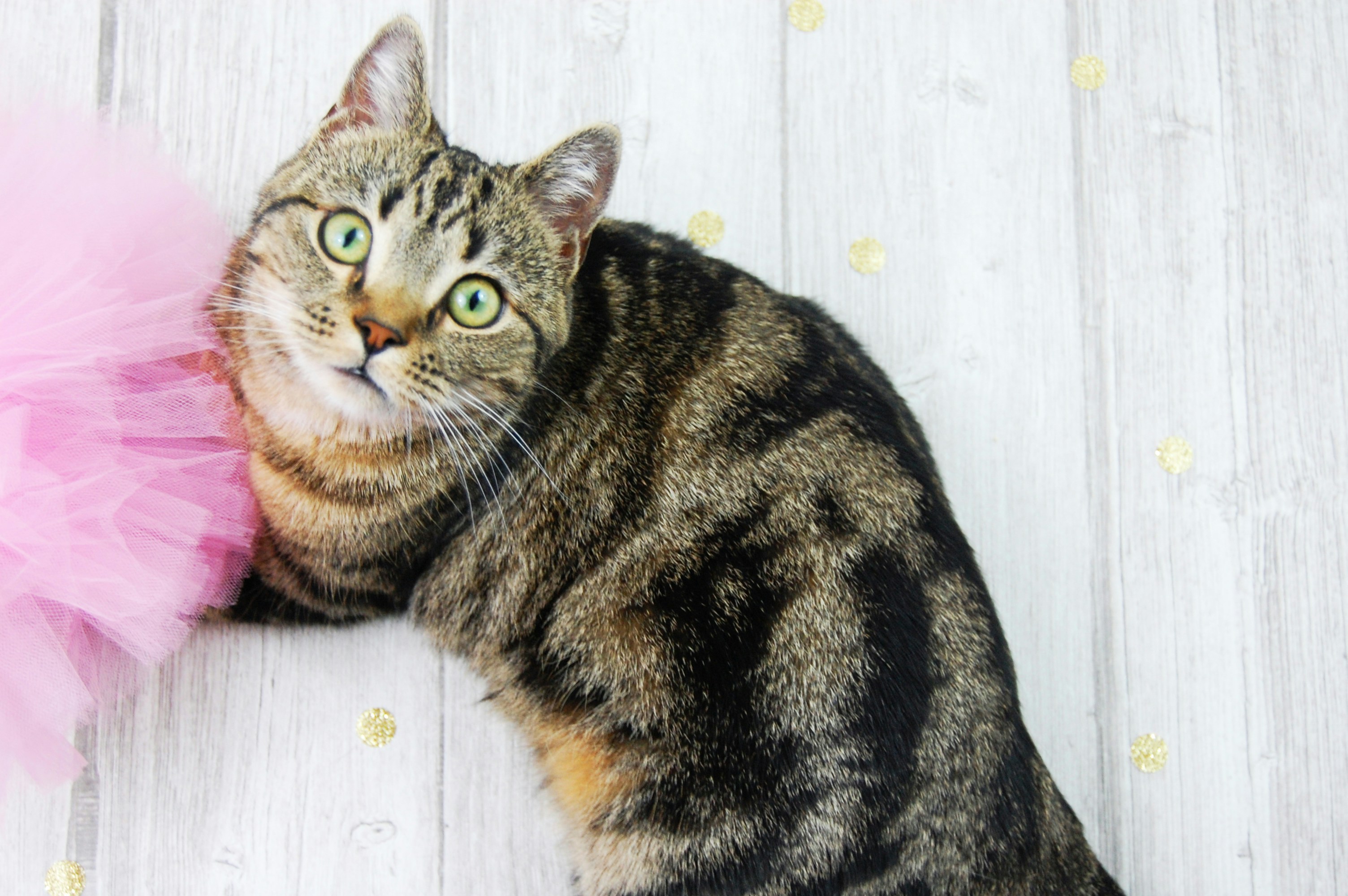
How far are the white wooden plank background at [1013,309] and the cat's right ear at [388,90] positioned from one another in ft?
1.07

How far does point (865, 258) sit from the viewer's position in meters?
1.36

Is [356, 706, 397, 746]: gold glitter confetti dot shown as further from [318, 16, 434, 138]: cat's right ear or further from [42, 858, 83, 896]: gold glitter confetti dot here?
[318, 16, 434, 138]: cat's right ear

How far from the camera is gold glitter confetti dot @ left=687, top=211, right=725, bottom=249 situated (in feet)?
4.39

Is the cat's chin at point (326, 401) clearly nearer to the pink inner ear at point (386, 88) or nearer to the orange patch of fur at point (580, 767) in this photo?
the pink inner ear at point (386, 88)

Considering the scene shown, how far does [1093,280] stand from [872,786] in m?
0.88

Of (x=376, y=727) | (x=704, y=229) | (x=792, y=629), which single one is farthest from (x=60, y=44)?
(x=792, y=629)

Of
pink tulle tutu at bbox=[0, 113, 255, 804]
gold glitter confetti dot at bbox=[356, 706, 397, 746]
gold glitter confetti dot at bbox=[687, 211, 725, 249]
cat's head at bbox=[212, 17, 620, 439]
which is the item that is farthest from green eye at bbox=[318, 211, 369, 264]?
gold glitter confetti dot at bbox=[356, 706, 397, 746]

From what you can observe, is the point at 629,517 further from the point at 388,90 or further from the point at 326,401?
the point at 388,90

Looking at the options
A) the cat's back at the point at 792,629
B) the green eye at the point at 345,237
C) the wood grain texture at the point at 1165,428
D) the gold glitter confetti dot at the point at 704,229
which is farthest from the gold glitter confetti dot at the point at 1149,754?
the green eye at the point at 345,237

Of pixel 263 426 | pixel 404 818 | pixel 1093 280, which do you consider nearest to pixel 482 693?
pixel 404 818

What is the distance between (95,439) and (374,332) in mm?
338

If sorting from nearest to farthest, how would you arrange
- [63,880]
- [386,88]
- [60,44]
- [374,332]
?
1. [374,332]
2. [386,88]
3. [63,880]
4. [60,44]

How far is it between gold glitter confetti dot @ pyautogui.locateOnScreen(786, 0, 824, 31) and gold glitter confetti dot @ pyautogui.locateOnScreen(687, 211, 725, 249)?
1.11ft

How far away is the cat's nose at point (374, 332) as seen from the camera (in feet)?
2.93
